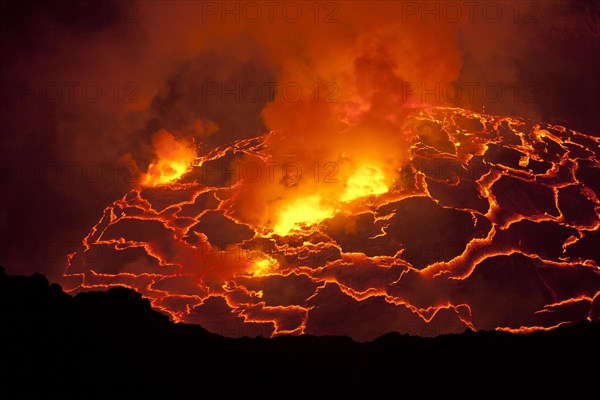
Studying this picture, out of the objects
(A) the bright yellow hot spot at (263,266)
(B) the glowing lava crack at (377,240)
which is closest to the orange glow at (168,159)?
(B) the glowing lava crack at (377,240)

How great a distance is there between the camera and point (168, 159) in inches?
819

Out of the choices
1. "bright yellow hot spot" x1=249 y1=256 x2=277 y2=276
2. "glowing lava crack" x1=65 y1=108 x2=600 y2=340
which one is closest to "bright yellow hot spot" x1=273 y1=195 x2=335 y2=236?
"glowing lava crack" x1=65 y1=108 x2=600 y2=340

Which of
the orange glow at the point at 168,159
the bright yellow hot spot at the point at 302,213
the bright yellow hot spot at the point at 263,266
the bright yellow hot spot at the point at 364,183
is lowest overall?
the bright yellow hot spot at the point at 263,266

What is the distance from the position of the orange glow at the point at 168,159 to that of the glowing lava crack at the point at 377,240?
0.14 m

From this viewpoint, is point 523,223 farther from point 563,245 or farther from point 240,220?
point 240,220

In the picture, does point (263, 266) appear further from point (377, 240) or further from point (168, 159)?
point (168, 159)

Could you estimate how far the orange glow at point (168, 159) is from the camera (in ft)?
65.8

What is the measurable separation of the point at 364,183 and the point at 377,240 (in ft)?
11.2

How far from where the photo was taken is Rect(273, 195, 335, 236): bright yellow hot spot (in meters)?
15.4

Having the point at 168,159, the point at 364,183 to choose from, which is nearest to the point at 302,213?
the point at 364,183

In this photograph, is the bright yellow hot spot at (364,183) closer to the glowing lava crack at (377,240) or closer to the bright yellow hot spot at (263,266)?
the glowing lava crack at (377,240)

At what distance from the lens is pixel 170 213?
56.3 feet

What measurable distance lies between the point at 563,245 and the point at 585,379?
9.94 metres

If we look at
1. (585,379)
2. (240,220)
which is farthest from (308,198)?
(585,379)
